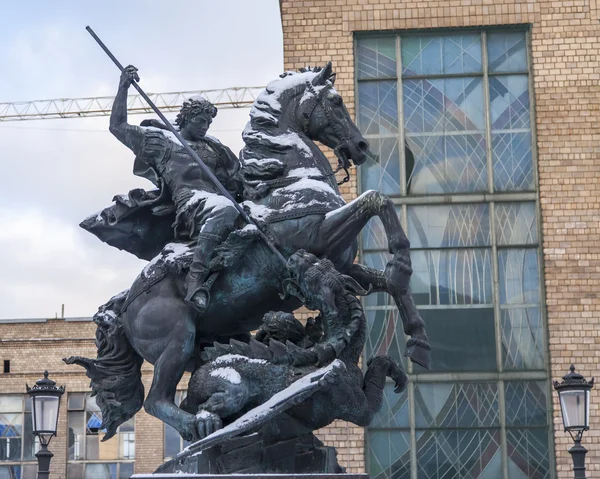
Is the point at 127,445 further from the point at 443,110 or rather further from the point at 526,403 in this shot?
the point at 443,110

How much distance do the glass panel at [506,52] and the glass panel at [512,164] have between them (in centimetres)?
117

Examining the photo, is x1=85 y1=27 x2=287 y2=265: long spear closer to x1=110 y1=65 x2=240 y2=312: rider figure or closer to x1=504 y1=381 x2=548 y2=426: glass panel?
x1=110 y1=65 x2=240 y2=312: rider figure

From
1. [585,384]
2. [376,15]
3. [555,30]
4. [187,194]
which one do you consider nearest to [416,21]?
[376,15]

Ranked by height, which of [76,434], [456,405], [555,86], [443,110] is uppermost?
[555,86]

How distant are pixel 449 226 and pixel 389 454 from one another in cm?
399

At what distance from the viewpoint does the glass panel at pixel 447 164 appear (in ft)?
80.4

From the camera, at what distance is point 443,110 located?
24688mm

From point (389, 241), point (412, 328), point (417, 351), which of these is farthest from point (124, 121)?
point (417, 351)

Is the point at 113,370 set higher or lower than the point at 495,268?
lower

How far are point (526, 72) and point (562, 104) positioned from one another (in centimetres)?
83

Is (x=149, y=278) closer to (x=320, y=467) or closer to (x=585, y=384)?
(x=320, y=467)

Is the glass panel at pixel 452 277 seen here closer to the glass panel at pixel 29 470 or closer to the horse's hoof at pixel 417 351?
the horse's hoof at pixel 417 351

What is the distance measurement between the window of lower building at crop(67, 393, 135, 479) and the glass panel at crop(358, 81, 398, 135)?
21.6 m

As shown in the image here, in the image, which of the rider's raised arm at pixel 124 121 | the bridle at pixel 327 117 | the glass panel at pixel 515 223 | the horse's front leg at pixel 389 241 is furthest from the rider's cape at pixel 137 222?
the glass panel at pixel 515 223
